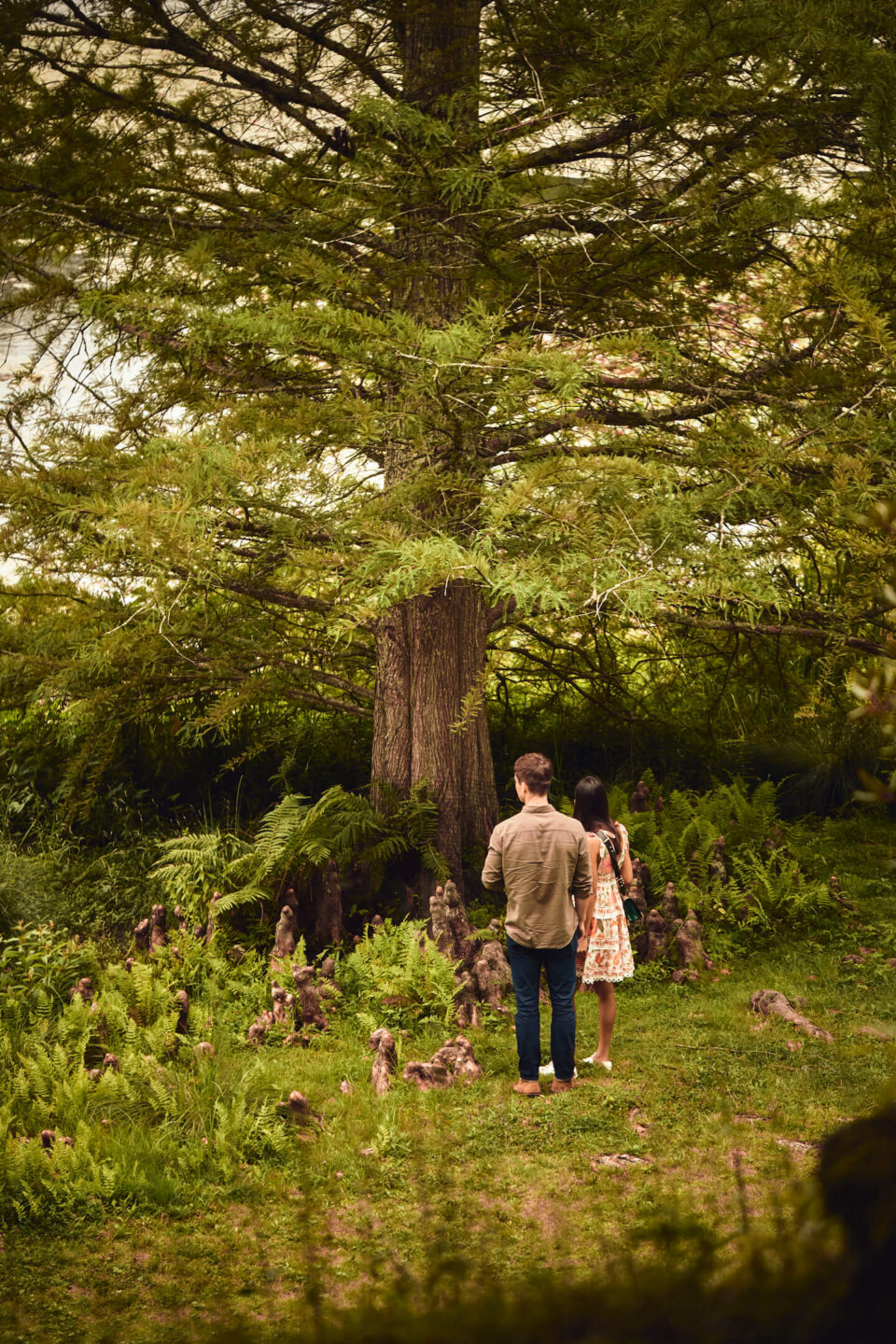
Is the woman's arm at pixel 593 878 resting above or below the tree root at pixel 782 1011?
above

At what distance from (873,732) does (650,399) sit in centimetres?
376

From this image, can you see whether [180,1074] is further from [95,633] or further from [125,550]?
[95,633]

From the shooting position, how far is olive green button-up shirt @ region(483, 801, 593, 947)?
502cm

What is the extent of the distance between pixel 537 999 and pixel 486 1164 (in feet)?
2.84

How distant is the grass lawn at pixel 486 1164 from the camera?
3416 millimetres

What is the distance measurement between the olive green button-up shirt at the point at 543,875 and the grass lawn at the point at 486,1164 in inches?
32.6

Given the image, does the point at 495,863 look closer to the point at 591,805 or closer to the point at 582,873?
the point at 582,873

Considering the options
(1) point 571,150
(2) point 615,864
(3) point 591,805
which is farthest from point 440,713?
(1) point 571,150

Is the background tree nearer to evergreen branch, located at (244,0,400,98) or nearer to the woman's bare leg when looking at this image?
evergreen branch, located at (244,0,400,98)

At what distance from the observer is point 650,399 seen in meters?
7.68

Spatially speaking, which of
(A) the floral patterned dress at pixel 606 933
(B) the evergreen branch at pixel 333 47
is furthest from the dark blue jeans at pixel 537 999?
(B) the evergreen branch at pixel 333 47

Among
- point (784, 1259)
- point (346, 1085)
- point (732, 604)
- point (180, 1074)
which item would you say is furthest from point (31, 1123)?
point (732, 604)

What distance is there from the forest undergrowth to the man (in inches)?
10.7

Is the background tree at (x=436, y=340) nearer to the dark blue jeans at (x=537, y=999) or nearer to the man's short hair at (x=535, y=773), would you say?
the man's short hair at (x=535, y=773)
